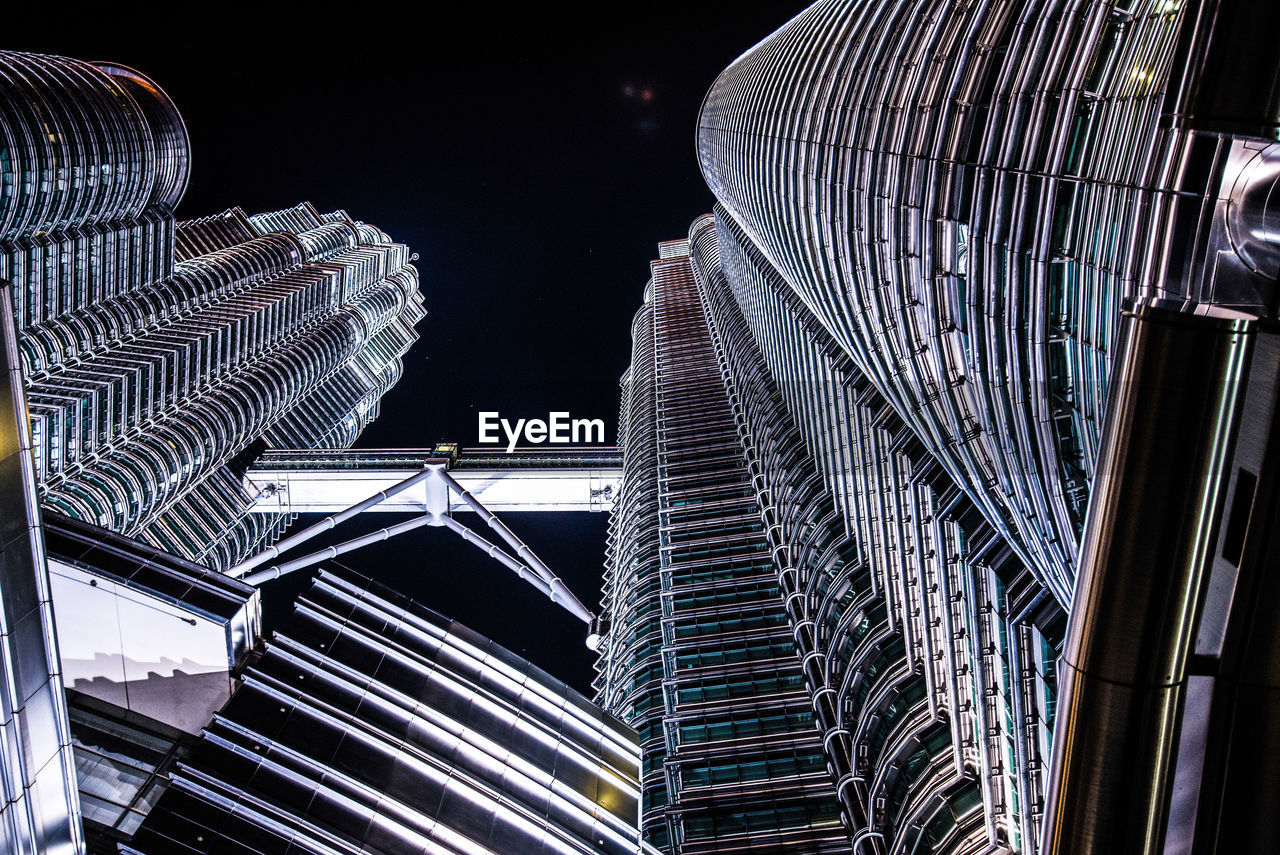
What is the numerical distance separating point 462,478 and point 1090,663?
125170 mm

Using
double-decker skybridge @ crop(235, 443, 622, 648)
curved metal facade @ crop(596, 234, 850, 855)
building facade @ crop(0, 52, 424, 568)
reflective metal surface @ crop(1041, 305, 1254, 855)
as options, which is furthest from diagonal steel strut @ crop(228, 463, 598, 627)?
reflective metal surface @ crop(1041, 305, 1254, 855)

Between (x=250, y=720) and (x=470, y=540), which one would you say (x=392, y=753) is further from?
(x=470, y=540)

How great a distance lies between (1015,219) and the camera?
25500 mm

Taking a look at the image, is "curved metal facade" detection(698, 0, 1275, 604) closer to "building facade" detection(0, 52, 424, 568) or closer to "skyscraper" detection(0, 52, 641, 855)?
"skyscraper" detection(0, 52, 641, 855)

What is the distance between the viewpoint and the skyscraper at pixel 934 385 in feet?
53.4

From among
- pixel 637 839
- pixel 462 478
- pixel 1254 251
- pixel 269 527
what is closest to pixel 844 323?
pixel 637 839

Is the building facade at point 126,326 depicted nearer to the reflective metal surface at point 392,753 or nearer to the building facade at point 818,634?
the building facade at point 818,634

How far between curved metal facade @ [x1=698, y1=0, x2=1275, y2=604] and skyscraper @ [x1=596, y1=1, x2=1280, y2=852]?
8 cm

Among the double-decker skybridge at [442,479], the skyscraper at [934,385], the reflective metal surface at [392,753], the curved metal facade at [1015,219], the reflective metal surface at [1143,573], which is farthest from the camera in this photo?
the double-decker skybridge at [442,479]

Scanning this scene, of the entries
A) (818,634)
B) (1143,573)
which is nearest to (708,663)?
(818,634)

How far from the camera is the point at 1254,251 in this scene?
253 inches

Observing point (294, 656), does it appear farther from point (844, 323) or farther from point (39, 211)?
point (39, 211)

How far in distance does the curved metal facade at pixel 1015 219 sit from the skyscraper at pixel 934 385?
3.1 inches

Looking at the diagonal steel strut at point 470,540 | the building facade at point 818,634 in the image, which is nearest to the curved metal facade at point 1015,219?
the building facade at point 818,634
